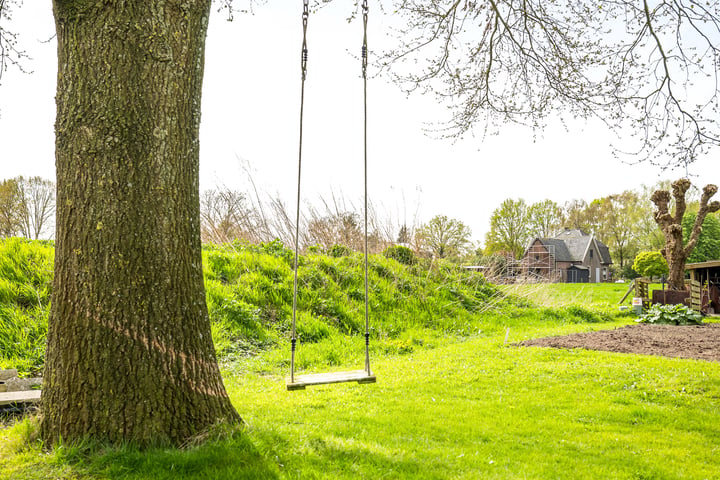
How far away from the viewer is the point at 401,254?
11.1m

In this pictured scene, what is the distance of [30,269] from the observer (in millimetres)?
6395

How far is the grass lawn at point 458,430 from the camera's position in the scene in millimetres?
2729

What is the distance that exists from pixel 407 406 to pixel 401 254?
6.87 metres

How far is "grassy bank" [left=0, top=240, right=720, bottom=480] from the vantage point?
9.16 ft

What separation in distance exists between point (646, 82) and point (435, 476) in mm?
5928

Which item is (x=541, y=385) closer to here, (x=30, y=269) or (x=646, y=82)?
(x=646, y=82)

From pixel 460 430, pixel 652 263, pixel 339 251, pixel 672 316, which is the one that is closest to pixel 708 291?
pixel 672 316

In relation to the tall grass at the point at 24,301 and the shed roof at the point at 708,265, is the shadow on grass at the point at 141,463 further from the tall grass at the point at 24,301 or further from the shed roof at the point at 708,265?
the shed roof at the point at 708,265

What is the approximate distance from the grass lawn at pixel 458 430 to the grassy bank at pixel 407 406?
13 millimetres

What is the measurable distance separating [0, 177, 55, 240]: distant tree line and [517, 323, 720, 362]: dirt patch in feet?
55.2

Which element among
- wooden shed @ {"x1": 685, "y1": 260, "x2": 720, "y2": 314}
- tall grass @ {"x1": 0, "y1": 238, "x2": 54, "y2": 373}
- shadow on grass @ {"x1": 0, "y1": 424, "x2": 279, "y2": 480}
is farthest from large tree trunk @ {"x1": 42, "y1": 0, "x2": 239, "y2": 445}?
wooden shed @ {"x1": 685, "y1": 260, "x2": 720, "y2": 314}

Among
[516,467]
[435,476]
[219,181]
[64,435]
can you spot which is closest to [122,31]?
[64,435]

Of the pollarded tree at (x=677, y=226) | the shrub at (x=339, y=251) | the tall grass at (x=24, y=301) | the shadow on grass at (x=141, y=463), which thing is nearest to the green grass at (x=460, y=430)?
the shadow on grass at (x=141, y=463)

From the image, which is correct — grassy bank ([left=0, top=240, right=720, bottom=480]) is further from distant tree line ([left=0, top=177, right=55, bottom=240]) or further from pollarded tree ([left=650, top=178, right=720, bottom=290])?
distant tree line ([left=0, top=177, right=55, bottom=240])
